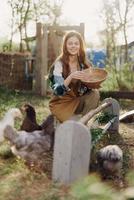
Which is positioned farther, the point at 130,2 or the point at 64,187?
the point at 130,2

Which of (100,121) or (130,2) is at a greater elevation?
(130,2)

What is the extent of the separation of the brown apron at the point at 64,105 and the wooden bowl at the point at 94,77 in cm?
25

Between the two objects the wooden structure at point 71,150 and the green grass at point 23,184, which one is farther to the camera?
the wooden structure at point 71,150

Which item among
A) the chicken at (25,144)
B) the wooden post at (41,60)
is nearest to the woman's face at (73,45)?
the chicken at (25,144)

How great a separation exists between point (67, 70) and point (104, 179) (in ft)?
5.15

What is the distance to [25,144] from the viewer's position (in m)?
4.18

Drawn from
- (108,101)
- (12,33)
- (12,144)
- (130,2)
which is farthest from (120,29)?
(12,144)

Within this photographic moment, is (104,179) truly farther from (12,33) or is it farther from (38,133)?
(12,33)

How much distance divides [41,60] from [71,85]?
707 cm

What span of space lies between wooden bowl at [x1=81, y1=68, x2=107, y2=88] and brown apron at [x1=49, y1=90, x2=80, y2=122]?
0.25 meters

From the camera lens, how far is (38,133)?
4.42 metres

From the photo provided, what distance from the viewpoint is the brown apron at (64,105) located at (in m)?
4.84

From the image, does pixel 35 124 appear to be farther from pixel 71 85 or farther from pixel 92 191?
pixel 92 191

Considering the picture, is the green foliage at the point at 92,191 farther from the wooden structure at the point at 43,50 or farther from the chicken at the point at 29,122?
the wooden structure at the point at 43,50
